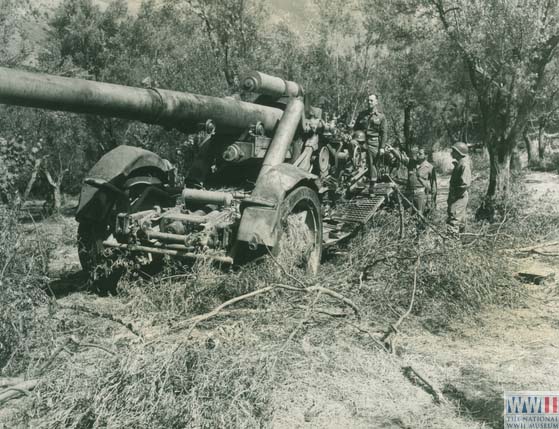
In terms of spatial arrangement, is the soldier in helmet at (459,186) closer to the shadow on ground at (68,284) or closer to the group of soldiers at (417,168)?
the group of soldiers at (417,168)

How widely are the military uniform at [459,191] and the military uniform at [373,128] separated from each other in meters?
1.25

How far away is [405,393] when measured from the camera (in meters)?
4.41

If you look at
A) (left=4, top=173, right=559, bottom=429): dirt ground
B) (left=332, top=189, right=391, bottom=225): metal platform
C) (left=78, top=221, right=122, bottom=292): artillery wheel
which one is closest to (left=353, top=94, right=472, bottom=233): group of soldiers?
(left=332, top=189, right=391, bottom=225): metal platform

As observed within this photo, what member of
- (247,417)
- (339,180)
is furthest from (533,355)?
(339,180)

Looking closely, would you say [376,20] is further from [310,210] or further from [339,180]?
[310,210]

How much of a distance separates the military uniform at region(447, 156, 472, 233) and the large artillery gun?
1817 millimetres

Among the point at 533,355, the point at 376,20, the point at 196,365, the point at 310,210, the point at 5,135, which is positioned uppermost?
the point at 376,20

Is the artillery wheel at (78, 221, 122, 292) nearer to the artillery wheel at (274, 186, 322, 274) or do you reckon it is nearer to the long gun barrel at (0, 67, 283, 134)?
the long gun barrel at (0, 67, 283, 134)

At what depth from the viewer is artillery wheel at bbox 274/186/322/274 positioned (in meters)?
6.36

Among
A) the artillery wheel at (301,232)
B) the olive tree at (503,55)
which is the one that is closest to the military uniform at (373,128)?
the artillery wheel at (301,232)

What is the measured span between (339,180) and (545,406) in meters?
5.34

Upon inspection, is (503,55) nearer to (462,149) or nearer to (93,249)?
(462,149)

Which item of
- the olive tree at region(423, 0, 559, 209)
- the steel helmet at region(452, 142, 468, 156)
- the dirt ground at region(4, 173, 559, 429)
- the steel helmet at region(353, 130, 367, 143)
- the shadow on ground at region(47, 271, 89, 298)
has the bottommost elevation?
the dirt ground at region(4, 173, 559, 429)

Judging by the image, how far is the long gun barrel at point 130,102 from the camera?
15.8 ft
